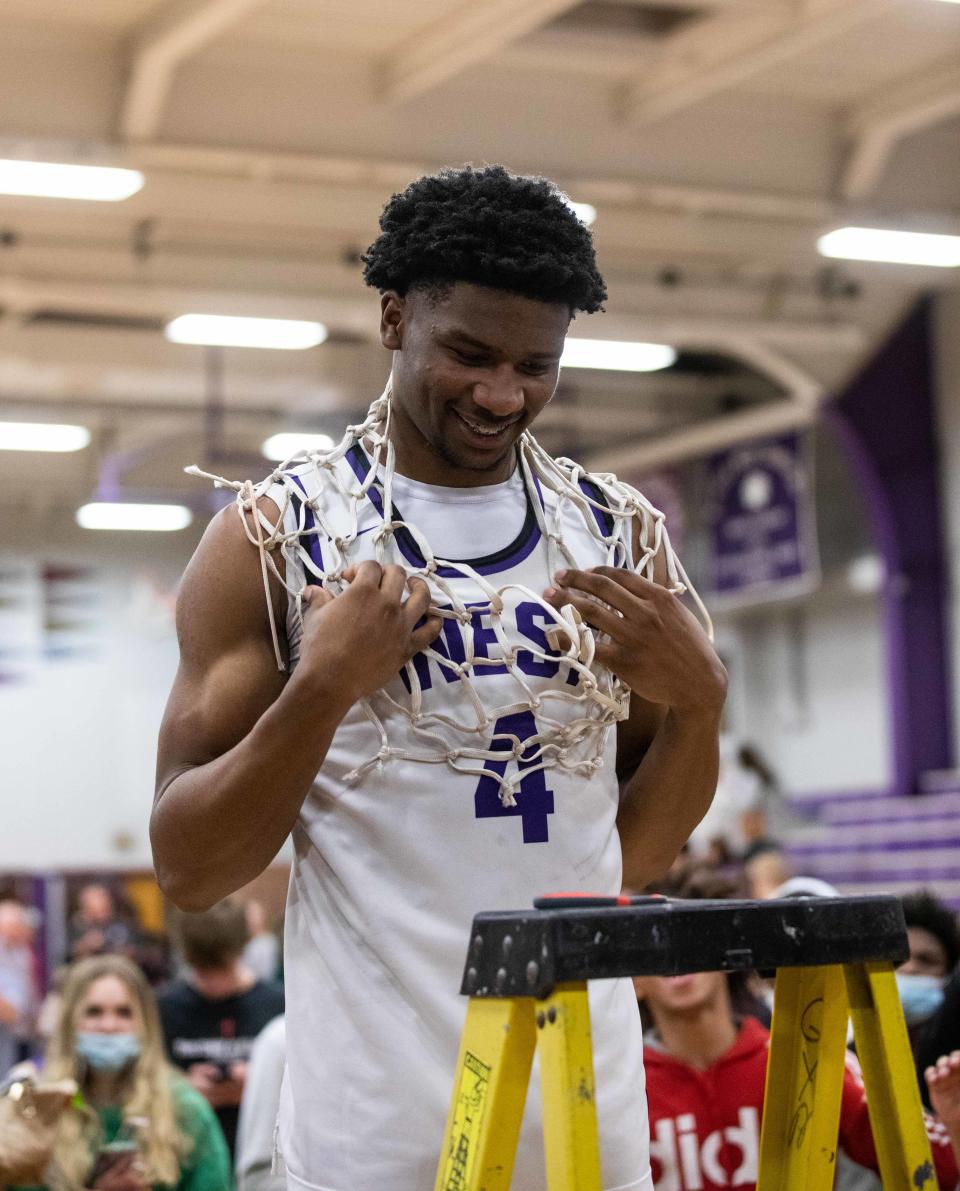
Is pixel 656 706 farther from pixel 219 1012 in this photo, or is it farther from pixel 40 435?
pixel 40 435

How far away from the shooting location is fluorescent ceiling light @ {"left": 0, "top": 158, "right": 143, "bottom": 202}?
991 centimetres

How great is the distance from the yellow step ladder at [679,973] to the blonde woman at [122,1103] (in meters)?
3.31

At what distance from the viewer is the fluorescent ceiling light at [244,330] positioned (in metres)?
12.9

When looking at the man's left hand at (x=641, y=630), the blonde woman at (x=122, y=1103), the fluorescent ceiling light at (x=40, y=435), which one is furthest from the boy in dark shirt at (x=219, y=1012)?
the fluorescent ceiling light at (x=40, y=435)

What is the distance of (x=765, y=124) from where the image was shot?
12141 millimetres

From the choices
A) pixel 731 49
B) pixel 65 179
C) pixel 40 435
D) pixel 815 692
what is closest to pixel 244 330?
pixel 65 179

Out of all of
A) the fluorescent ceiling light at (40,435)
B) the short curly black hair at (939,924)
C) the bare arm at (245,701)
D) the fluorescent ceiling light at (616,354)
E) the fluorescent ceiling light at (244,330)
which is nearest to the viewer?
A: the bare arm at (245,701)

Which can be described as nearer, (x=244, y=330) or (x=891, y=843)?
(x=244, y=330)

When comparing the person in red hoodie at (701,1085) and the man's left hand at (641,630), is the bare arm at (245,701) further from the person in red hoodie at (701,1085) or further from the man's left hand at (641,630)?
the person in red hoodie at (701,1085)

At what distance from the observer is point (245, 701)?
2.29 metres

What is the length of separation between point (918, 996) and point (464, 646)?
3.20 m

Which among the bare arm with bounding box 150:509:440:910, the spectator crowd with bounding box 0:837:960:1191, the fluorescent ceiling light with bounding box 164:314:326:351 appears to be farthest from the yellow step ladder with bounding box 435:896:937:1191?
the fluorescent ceiling light with bounding box 164:314:326:351

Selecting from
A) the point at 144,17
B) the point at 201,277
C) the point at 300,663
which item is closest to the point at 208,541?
the point at 300,663

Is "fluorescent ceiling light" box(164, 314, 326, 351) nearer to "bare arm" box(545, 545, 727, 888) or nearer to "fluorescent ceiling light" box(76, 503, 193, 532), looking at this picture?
"fluorescent ceiling light" box(76, 503, 193, 532)
